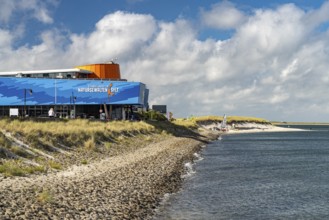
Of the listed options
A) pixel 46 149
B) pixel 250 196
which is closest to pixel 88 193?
pixel 250 196

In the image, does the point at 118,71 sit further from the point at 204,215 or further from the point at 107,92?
the point at 204,215

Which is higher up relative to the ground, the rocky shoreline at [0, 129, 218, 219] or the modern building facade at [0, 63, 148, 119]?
the modern building facade at [0, 63, 148, 119]

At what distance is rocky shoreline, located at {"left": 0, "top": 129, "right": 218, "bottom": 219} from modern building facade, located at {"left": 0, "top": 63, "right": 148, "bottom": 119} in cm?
6321

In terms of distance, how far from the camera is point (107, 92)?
91.2 metres

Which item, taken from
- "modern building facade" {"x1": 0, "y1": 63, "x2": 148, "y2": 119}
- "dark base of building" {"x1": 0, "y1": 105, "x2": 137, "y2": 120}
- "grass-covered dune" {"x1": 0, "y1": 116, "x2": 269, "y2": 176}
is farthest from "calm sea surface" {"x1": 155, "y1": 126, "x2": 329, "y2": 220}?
"dark base of building" {"x1": 0, "y1": 105, "x2": 137, "y2": 120}

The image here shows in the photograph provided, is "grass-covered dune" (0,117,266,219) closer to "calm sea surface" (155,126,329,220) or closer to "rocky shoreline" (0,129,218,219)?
"rocky shoreline" (0,129,218,219)

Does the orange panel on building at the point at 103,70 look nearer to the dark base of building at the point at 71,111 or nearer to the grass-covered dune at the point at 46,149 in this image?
the dark base of building at the point at 71,111

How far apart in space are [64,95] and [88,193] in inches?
2924

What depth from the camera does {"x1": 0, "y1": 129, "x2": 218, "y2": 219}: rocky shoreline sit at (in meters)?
14.5

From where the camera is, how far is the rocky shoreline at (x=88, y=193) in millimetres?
14484

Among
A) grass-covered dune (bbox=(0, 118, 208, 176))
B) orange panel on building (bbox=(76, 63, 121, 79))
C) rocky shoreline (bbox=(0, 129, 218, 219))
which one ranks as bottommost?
rocky shoreline (bbox=(0, 129, 218, 219))

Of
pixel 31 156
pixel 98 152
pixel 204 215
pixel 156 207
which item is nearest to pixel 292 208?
pixel 204 215

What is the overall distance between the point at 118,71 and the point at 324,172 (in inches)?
2940

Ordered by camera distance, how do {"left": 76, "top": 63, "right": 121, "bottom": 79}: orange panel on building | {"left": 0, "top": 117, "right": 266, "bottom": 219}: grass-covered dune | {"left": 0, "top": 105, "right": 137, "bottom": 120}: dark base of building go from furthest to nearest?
{"left": 76, "top": 63, "right": 121, "bottom": 79}: orange panel on building, {"left": 0, "top": 105, "right": 137, "bottom": 120}: dark base of building, {"left": 0, "top": 117, "right": 266, "bottom": 219}: grass-covered dune
